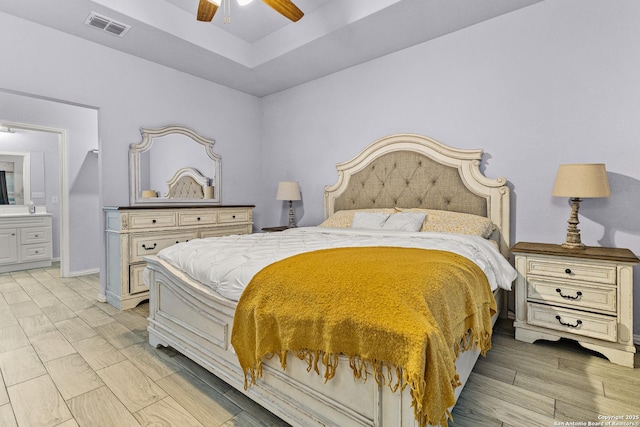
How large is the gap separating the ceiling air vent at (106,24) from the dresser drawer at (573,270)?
12.6 ft

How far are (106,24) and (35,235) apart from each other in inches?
148

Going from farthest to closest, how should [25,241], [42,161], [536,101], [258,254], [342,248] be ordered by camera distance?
1. [42,161]
2. [25,241]
3. [536,101]
4. [342,248]
5. [258,254]

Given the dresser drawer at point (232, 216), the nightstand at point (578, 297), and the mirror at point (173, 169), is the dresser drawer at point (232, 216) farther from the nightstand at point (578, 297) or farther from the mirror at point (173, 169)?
the nightstand at point (578, 297)

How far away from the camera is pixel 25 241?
4.72 meters

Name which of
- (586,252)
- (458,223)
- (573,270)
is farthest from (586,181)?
(458,223)

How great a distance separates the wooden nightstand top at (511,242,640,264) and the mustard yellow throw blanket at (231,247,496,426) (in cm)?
93

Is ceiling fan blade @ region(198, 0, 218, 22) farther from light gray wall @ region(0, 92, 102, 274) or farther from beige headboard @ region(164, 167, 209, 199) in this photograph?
light gray wall @ region(0, 92, 102, 274)

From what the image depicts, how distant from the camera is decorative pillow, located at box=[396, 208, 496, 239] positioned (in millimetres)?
2510

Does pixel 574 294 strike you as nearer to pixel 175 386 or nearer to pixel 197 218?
pixel 175 386

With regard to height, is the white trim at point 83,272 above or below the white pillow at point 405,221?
below

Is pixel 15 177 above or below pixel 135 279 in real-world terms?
above

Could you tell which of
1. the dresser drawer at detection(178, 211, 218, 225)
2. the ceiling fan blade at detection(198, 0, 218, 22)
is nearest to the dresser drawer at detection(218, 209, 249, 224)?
the dresser drawer at detection(178, 211, 218, 225)

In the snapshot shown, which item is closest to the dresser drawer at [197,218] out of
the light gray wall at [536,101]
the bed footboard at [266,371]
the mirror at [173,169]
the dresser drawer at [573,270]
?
the mirror at [173,169]

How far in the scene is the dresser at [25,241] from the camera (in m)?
4.56
